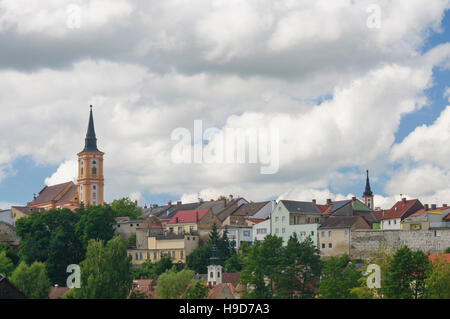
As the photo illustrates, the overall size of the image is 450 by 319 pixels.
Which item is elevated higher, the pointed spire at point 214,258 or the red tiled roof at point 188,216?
the red tiled roof at point 188,216

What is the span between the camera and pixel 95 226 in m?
105

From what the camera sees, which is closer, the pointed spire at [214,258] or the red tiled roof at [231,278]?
the red tiled roof at [231,278]

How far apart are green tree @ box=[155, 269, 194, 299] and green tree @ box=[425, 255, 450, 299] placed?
23600 millimetres

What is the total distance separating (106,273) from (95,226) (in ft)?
99.7

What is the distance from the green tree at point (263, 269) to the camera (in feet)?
240

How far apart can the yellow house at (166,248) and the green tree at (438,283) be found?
40.2 meters

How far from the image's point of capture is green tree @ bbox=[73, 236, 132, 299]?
72625 mm

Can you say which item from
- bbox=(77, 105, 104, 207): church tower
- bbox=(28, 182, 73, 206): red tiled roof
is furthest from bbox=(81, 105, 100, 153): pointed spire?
bbox=(28, 182, 73, 206): red tiled roof

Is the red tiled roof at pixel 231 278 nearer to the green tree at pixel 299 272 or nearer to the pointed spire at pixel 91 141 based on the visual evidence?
the green tree at pixel 299 272

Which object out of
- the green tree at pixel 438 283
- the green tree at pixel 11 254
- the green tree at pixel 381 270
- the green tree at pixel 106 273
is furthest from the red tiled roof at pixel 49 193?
the green tree at pixel 438 283

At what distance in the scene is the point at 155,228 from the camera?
110000 millimetres

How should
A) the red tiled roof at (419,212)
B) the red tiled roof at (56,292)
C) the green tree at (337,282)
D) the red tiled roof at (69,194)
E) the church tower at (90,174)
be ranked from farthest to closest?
the red tiled roof at (69,194) → the church tower at (90,174) → the red tiled roof at (419,212) → the red tiled roof at (56,292) → the green tree at (337,282)
